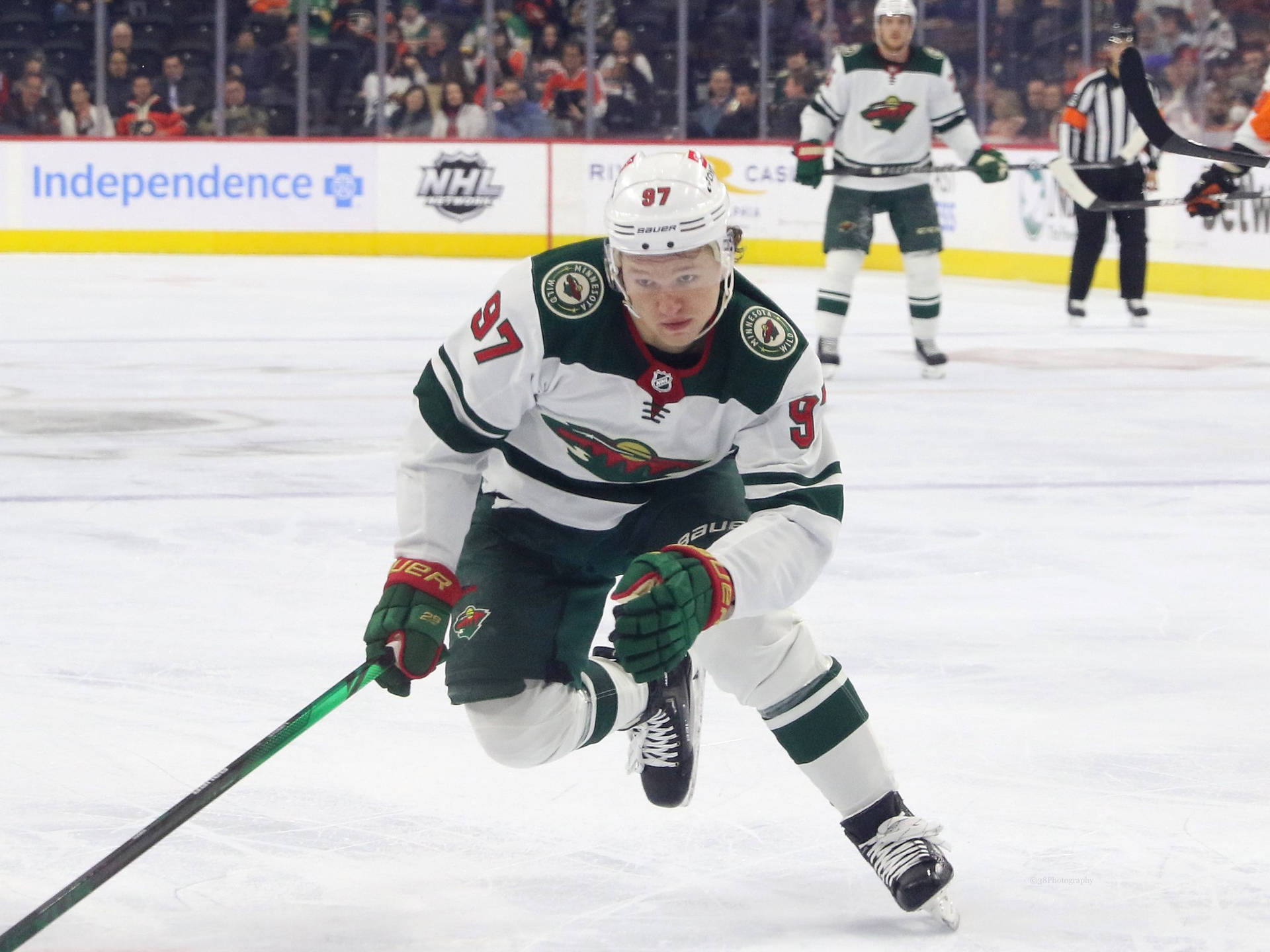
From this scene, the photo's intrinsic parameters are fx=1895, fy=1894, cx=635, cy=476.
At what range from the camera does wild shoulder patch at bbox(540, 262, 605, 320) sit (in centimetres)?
207

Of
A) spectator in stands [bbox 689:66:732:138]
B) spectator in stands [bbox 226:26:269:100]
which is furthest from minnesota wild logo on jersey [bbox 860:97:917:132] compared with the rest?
spectator in stands [bbox 226:26:269:100]

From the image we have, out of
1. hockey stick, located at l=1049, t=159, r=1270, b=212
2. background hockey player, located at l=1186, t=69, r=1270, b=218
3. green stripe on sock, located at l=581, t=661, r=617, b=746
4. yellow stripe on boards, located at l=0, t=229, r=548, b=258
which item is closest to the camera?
green stripe on sock, located at l=581, t=661, r=617, b=746

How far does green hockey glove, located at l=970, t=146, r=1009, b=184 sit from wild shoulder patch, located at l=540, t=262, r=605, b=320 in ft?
16.6

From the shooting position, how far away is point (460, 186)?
508 inches

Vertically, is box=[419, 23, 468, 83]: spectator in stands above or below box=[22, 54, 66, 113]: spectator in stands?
above

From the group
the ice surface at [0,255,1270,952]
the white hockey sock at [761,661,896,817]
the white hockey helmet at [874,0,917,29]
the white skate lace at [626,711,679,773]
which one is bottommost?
the ice surface at [0,255,1270,952]

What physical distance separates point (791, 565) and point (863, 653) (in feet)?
3.71

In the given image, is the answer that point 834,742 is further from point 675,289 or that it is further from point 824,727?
point 675,289

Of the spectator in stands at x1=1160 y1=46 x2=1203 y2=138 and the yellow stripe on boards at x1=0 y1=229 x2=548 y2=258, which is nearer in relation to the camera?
the spectator in stands at x1=1160 y1=46 x2=1203 y2=138

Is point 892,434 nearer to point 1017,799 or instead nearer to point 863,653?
point 863,653

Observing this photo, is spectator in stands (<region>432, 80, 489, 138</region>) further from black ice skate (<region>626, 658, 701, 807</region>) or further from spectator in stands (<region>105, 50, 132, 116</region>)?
black ice skate (<region>626, 658, 701, 807</region>)

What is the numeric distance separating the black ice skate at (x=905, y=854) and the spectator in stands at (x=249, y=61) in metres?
11.7

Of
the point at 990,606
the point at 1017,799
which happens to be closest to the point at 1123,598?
the point at 990,606

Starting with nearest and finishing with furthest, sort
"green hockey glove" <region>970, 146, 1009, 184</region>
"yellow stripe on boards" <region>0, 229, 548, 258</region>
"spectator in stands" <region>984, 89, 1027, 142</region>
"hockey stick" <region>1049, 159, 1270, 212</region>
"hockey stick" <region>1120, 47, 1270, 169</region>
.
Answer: "hockey stick" <region>1120, 47, 1270, 169</region> → "green hockey glove" <region>970, 146, 1009, 184</region> → "hockey stick" <region>1049, 159, 1270, 212</region> → "spectator in stands" <region>984, 89, 1027, 142</region> → "yellow stripe on boards" <region>0, 229, 548, 258</region>
